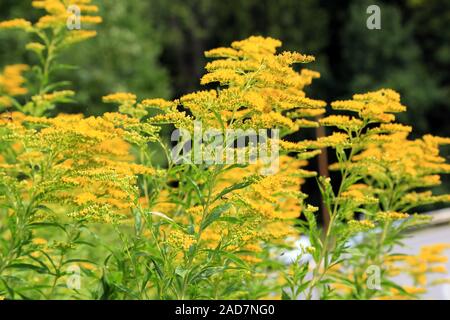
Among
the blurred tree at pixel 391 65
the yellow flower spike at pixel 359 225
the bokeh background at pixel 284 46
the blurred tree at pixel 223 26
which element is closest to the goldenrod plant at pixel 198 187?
the yellow flower spike at pixel 359 225

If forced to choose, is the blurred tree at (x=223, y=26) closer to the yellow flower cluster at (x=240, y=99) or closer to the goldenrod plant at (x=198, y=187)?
the goldenrod plant at (x=198, y=187)

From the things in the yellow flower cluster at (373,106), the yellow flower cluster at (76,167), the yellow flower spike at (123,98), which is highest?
the yellow flower spike at (123,98)

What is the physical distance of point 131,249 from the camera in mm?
4234

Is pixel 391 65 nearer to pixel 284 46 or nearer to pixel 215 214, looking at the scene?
pixel 284 46

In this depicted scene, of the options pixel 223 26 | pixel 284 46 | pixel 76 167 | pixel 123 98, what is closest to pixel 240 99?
pixel 76 167

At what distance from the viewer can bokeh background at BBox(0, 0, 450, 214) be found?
66.3 feet

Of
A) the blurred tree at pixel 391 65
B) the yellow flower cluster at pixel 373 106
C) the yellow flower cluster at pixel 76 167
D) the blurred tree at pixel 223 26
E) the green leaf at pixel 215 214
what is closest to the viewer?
the green leaf at pixel 215 214

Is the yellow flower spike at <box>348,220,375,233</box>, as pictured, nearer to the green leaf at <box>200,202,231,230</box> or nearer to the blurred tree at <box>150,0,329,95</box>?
the green leaf at <box>200,202,231,230</box>

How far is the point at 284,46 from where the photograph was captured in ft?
82.3

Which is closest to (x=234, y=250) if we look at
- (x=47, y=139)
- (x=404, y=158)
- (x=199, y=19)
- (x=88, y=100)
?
(x=47, y=139)

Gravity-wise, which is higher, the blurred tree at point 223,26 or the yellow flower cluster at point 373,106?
the blurred tree at point 223,26

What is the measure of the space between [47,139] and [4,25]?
189 centimetres

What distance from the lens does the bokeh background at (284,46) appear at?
66.3 ft

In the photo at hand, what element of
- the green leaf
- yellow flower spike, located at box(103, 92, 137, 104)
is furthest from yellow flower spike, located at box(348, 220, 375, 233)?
yellow flower spike, located at box(103, 92, 137, 104)
